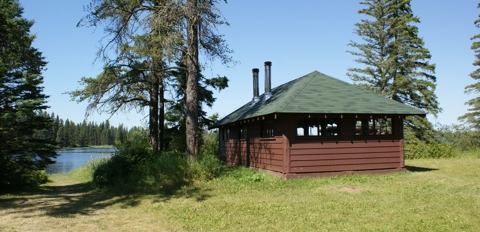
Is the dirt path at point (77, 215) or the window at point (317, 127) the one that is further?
the window at point (317, 127)

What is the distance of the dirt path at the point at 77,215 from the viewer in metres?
7.10

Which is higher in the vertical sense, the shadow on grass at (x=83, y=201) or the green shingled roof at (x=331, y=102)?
the green shingled roof at (x=331, y=102)

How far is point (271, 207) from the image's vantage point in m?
8.48

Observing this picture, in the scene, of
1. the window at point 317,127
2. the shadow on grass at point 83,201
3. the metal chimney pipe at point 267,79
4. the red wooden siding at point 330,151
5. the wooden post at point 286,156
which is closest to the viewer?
the shadow on grass at point 83,201

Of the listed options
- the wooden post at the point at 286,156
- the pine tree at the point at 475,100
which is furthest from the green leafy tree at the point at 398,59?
the wooden post at the point at 286,156

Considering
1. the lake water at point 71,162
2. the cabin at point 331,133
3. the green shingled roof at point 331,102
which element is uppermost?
the green shingled roof at point 331,102

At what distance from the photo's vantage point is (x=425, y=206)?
8.17 metres

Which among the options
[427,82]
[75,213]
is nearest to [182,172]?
[75,213]

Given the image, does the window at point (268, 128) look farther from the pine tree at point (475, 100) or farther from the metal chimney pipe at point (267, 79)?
the pine tree at point (475, 100)

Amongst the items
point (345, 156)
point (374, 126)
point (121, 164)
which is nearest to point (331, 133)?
point (345, 156)

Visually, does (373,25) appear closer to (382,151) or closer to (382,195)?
(382,151)

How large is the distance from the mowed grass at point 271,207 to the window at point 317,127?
1.92m

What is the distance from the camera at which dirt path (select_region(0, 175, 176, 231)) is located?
23.3 ft

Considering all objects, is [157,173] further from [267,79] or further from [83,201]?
[267,79]
